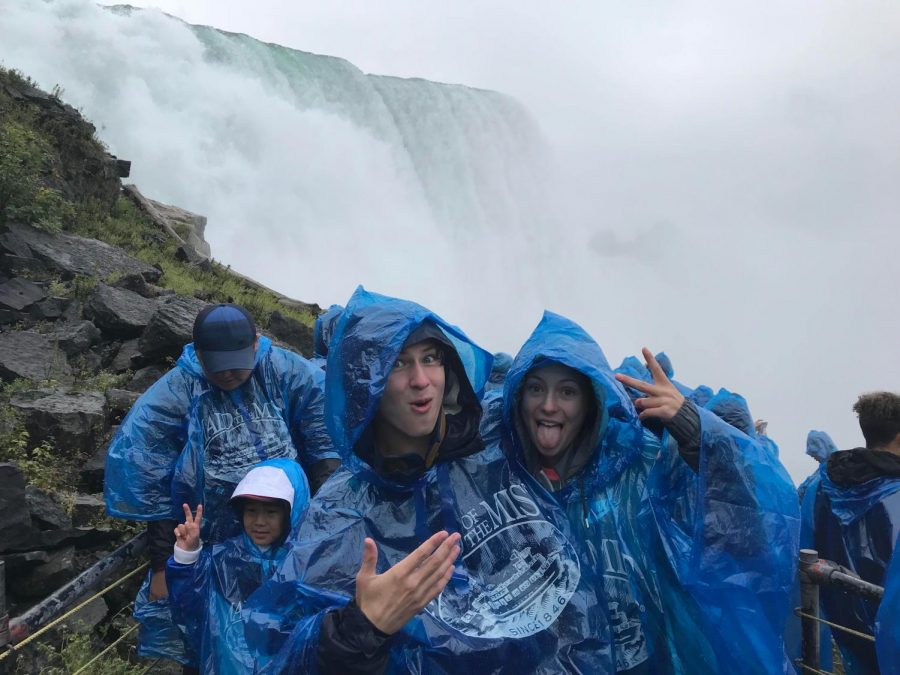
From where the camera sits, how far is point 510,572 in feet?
5.13

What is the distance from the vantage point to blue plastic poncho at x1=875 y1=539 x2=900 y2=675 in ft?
4.20

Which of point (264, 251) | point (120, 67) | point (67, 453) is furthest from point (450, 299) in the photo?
point (67, 453)

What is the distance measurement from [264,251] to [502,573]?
72.7 ft

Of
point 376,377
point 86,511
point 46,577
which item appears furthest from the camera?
point 86,511

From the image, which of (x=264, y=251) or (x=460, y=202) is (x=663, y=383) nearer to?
(x=264, y=251)

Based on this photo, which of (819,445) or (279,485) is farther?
(819,445)

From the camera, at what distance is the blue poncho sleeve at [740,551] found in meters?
1.59

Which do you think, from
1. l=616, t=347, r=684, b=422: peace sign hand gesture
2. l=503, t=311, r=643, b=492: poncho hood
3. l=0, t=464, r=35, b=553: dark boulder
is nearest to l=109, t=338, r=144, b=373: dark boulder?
l=0, t=464, r=35, b=553: dark boulder

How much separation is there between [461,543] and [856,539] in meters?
1.79

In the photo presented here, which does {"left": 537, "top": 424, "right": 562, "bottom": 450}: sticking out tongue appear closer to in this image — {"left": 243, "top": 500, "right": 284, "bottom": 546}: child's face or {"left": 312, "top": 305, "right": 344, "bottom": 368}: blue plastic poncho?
{"left": 243, "top": 500, "right": 284, "bottom": 546}: child's face

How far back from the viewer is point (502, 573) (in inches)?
61.4

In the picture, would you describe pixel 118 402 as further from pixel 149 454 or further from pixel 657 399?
pixel 657 399

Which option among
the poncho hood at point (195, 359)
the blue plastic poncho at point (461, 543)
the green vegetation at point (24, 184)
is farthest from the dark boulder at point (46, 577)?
the green vegetation at point (24, 184)

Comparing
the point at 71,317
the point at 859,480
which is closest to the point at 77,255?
the point at 71,317
